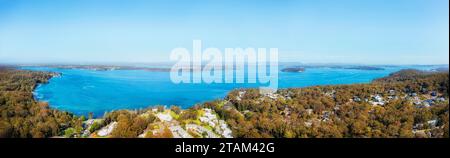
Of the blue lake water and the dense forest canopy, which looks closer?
the dense forest canopy

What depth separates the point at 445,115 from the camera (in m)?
5.58

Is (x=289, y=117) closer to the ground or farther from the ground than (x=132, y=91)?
farther from the ground

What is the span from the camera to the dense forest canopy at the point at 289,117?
5586 millimetres

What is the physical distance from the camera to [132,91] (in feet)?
63.4

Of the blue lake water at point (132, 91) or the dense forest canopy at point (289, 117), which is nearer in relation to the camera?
the dense forest canopy at point (289, 117)

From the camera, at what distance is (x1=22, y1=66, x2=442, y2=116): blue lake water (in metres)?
15.6

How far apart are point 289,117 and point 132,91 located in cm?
1458

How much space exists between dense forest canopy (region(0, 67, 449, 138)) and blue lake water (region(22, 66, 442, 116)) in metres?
4.65

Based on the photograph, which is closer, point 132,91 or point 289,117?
point 289,117

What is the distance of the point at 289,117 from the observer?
8297 mm

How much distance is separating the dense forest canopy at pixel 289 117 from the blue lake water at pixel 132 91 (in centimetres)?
465
